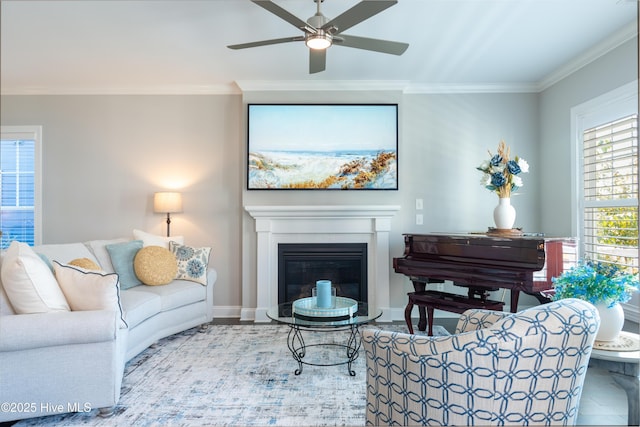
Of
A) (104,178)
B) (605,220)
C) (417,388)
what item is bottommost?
(417,388)

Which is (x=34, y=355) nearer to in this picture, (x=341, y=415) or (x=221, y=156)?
(x=341, y=415)

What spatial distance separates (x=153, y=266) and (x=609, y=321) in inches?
129

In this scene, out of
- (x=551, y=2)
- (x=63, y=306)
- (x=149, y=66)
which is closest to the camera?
(x=63, y=306)

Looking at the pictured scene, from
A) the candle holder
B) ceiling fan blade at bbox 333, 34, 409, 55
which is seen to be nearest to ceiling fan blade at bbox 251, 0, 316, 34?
ceiling fan blade at bbox 333, 34, 409, 55

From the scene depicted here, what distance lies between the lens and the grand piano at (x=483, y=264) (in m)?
2.65

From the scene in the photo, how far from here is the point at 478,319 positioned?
1618 millimetres

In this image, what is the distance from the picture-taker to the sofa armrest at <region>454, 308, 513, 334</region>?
1575 millimetres

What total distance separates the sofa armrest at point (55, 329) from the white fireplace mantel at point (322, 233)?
79.4 inches

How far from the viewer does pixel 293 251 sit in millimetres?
4043

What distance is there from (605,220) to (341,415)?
2810mm

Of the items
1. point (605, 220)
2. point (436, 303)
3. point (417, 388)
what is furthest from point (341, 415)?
point (605, 220)

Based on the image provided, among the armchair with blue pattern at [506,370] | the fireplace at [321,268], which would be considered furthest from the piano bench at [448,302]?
the armchair with blue pattern at [506,370]

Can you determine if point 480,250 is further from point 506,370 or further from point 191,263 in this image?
point 191,263

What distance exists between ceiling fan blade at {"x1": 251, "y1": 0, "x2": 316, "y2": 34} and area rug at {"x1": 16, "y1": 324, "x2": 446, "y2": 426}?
87.2 inches
